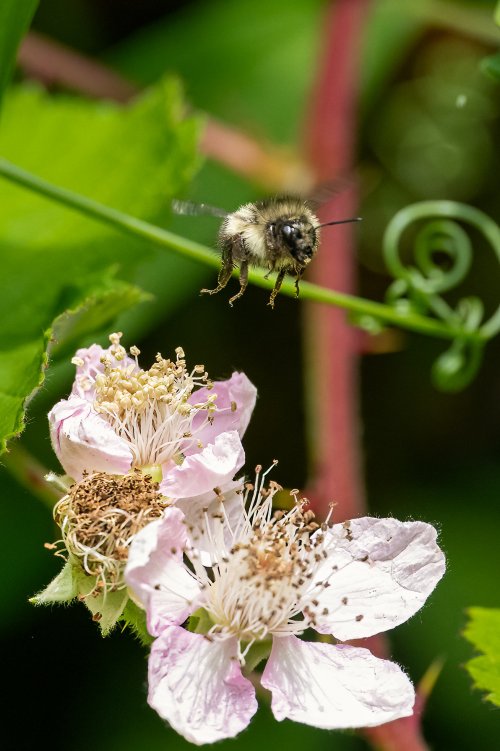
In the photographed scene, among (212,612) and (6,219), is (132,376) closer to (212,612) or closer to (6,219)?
(212,612)

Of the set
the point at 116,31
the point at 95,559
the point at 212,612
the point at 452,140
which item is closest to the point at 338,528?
the point at 212,612

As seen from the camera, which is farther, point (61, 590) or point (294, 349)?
point (294, 349)

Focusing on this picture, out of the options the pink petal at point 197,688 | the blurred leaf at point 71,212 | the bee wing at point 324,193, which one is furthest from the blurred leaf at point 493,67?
the pink petal at point 197,688

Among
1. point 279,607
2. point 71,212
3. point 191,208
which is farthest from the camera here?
point 71,212

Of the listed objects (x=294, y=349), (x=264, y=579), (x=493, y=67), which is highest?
(x=493, y=67)

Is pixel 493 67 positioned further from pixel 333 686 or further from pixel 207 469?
pixel 333 686

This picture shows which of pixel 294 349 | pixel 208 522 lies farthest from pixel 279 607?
pixel 294 349
